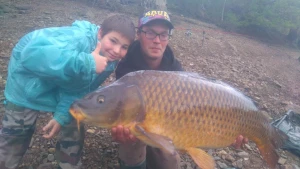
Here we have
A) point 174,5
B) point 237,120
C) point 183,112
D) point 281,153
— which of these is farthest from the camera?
point 174,5

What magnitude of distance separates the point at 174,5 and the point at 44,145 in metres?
15.8

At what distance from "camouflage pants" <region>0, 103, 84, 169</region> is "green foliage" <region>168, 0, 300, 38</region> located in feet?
48.0

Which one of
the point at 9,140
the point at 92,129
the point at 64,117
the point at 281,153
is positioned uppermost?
the point at 64,117

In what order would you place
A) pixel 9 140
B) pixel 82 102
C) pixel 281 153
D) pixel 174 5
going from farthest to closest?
1. pixel 174 5
2. pixel 281 153
3. pixel 9 140
4. pixel 82 102

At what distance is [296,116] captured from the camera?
153 inches

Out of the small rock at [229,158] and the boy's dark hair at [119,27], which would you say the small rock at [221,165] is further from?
the boy's dark hair at [119,27]

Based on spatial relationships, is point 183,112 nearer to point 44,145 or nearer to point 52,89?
point 52,89

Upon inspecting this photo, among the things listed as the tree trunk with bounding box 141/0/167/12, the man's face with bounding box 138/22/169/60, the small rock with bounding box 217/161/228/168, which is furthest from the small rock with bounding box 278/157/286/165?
the tree trunk with bounding box 141/0/167/12

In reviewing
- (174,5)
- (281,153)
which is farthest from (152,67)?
(174,5)

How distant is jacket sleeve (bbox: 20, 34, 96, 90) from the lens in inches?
65.9

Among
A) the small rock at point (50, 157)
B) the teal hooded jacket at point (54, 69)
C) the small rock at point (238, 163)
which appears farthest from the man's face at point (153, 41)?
the small rock at point (238, 163)

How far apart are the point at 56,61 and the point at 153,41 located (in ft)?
3.09

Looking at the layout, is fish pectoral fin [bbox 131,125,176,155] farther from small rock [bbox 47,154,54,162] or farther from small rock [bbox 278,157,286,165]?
small rock [bbox 278,157,286,165]

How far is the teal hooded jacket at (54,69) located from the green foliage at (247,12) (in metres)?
14.4
